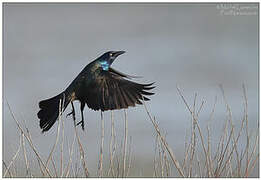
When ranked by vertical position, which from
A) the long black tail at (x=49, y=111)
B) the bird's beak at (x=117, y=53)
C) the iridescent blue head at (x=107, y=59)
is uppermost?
the bird's beak at (x=117, y=53)

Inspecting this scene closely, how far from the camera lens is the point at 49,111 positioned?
3.11 m

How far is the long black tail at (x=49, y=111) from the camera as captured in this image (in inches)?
120

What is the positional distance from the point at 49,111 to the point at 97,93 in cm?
37

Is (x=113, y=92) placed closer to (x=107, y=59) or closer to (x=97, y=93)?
(x=97, y=93)

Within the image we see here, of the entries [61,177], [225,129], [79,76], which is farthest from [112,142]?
[79,76]

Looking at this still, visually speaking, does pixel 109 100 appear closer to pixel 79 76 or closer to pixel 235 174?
pixel 79 76

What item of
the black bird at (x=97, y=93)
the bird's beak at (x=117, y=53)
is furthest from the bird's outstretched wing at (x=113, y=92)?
the bird's beak at (x=117, y=53)

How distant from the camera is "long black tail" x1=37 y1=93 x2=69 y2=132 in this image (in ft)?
9.96

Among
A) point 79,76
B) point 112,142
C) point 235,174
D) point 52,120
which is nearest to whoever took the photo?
point 112,142

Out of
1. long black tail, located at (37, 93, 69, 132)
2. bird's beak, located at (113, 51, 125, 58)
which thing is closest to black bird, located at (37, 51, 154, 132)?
long black tail, located at (37, 93, 69, 132)

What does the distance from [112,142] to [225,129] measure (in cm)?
66

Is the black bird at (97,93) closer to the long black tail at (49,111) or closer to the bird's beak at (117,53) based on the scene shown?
the long black tail at (49,111)

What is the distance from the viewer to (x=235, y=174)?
8.24ft

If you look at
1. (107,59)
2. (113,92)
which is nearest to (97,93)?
(113,92)
